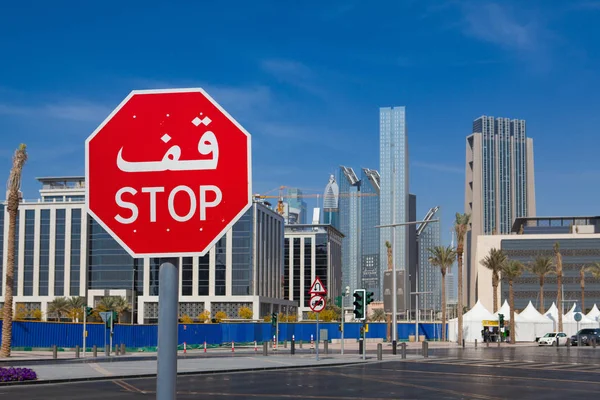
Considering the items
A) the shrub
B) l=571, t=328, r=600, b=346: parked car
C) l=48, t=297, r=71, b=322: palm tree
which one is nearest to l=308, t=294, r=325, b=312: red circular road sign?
the shrub

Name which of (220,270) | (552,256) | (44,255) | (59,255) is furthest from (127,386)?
(552,256)

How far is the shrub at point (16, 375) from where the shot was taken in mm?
26828

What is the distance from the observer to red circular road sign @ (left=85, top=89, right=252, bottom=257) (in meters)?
3.60

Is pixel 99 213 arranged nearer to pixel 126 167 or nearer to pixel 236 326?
pixel 126 167

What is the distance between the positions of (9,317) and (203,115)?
48454 mm

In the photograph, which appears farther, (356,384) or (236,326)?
(236,326)

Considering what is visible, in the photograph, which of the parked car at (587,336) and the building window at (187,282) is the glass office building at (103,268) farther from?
the parked car at (587,336)

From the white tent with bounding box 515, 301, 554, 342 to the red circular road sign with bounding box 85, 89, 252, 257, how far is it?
10017 cm

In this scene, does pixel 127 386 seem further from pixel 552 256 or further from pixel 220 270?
pixel 552 256

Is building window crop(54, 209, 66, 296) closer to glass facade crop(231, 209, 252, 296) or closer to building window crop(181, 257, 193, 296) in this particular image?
building window crop(181, 257, 193, 296)

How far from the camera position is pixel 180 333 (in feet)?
240

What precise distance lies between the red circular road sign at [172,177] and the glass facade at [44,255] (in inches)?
5352

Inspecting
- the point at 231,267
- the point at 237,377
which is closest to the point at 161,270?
the point at 237,377

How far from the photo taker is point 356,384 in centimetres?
2753
